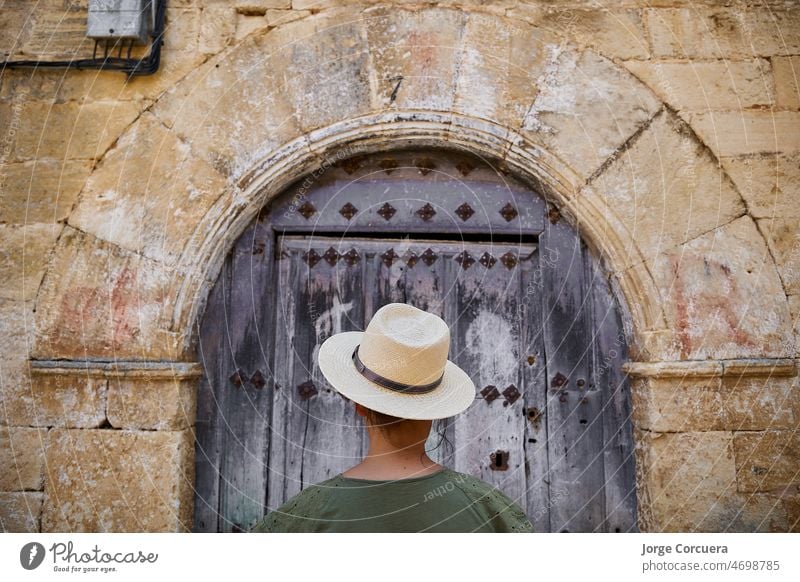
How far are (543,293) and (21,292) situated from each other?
87.5 inches

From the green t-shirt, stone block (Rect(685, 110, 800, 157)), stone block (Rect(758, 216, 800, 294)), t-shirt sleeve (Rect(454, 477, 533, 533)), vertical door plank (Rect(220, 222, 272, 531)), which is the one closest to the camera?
the green t-shirt

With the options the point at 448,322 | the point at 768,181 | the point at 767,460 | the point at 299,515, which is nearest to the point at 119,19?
the point at 448,322

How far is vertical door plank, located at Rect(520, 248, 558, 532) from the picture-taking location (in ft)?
9.72

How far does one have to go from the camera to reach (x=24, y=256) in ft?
9.65

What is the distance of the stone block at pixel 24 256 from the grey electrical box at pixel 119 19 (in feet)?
2.79

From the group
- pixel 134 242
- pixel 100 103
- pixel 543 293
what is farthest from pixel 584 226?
pixel 100 103

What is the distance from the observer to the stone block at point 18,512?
279cm

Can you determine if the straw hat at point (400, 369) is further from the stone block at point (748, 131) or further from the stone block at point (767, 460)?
the stone block at point (748, 131)

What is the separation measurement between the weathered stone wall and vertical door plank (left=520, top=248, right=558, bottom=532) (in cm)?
35

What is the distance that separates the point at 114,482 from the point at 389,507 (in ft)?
5.36

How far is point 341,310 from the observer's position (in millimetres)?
3072

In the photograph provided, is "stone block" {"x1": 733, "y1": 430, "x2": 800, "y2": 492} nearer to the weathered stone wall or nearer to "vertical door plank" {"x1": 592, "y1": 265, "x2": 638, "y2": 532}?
the weathered stone wall

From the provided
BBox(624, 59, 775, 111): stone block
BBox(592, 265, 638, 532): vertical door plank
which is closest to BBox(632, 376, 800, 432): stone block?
BBox(592, 265, 638, 532): vertical door plank

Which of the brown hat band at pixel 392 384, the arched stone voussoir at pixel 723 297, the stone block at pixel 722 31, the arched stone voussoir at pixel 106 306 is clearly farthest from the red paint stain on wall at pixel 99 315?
the stone block at pixel 722 31
